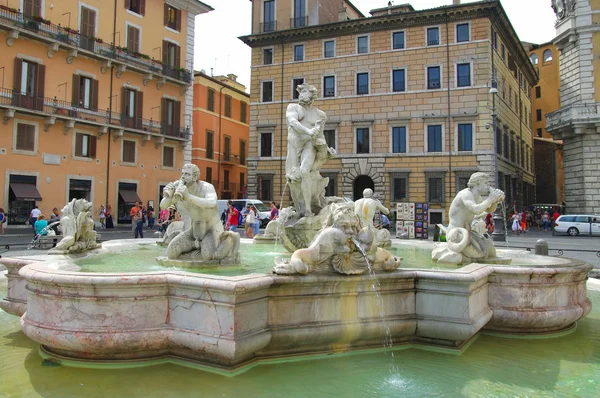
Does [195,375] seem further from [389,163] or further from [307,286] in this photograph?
[389,163]

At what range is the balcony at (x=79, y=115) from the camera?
2375cm

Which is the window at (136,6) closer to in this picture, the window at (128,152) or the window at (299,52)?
the window at (128,152)

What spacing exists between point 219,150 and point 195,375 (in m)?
38.6

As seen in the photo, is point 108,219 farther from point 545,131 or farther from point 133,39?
point 545,131

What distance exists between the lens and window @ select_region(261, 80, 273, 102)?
3759 cm

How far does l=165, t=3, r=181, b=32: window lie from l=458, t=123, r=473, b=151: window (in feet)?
65.2

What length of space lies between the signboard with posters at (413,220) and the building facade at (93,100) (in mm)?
16742

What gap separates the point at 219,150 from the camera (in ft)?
136

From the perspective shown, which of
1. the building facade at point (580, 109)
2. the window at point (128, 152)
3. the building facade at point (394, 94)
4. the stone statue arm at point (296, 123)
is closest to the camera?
the stone statue arm at point (296, 123)

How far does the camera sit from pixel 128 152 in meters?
29.8

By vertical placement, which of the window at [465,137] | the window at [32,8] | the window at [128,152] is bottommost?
the window at [128,152]

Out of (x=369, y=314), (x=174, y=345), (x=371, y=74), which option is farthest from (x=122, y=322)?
(x=371, y=74)

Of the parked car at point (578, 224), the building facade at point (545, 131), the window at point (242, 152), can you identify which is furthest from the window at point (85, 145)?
the building facade at point (545, 131)

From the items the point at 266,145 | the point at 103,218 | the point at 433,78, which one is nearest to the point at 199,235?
the point at 103,218
